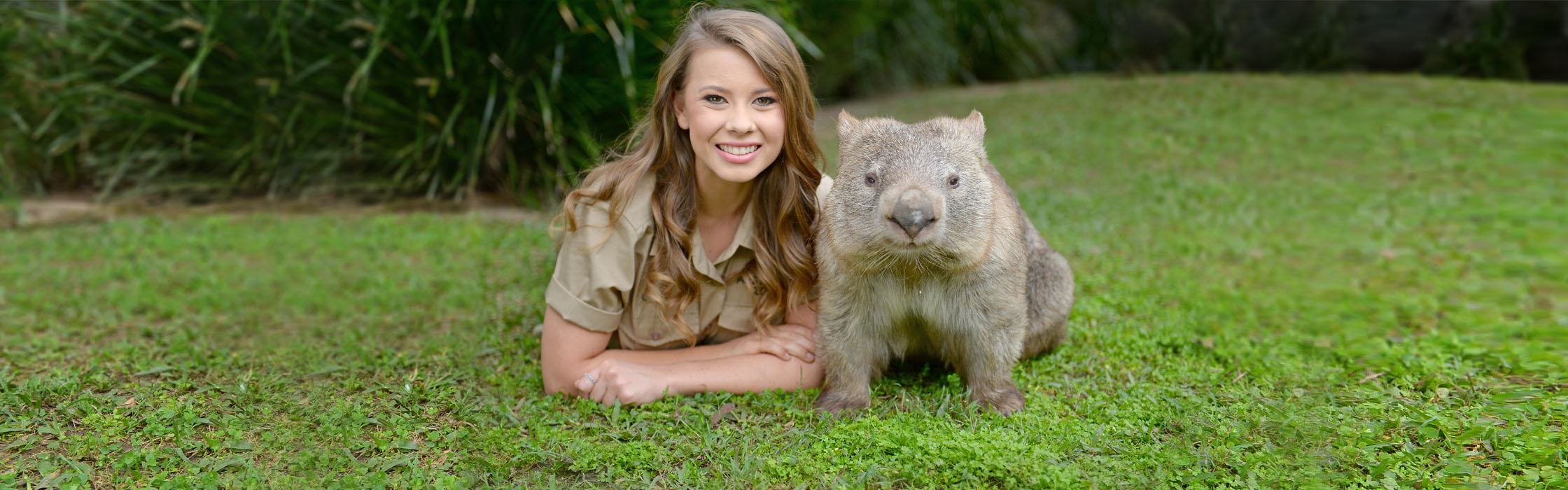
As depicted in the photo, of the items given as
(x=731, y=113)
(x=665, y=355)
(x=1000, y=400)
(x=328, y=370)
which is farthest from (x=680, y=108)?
(x=328, y=370)

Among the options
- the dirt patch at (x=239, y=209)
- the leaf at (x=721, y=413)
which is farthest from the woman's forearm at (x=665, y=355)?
the dirt patch at (x=239, y=209)

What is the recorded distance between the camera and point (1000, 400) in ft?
11.0

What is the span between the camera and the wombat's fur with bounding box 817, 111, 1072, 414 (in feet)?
9.77

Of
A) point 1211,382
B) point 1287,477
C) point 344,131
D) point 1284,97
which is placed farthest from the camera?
point 1284,97

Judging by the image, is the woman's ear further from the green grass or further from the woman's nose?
the green grass

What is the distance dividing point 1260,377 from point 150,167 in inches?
332

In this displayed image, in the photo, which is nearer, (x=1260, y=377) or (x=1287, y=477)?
(x=1287, y=477)

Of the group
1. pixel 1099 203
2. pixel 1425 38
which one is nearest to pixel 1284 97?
pixel 1425 38

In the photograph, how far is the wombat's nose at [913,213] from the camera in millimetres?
2792

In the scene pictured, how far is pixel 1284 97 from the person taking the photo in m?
9.62

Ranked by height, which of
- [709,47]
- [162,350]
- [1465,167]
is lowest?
[162,350]

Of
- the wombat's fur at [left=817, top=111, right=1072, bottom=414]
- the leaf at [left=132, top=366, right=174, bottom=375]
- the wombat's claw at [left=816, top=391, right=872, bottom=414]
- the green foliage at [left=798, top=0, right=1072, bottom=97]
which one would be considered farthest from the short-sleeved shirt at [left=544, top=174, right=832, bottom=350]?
the green foliage at [left=798, top=0, right=1072, bottom=97]

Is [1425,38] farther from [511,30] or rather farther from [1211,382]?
[511,30]

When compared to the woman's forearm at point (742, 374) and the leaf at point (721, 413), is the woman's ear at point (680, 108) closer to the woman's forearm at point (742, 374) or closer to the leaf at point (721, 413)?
the woman's forearm at point (742, 374)
